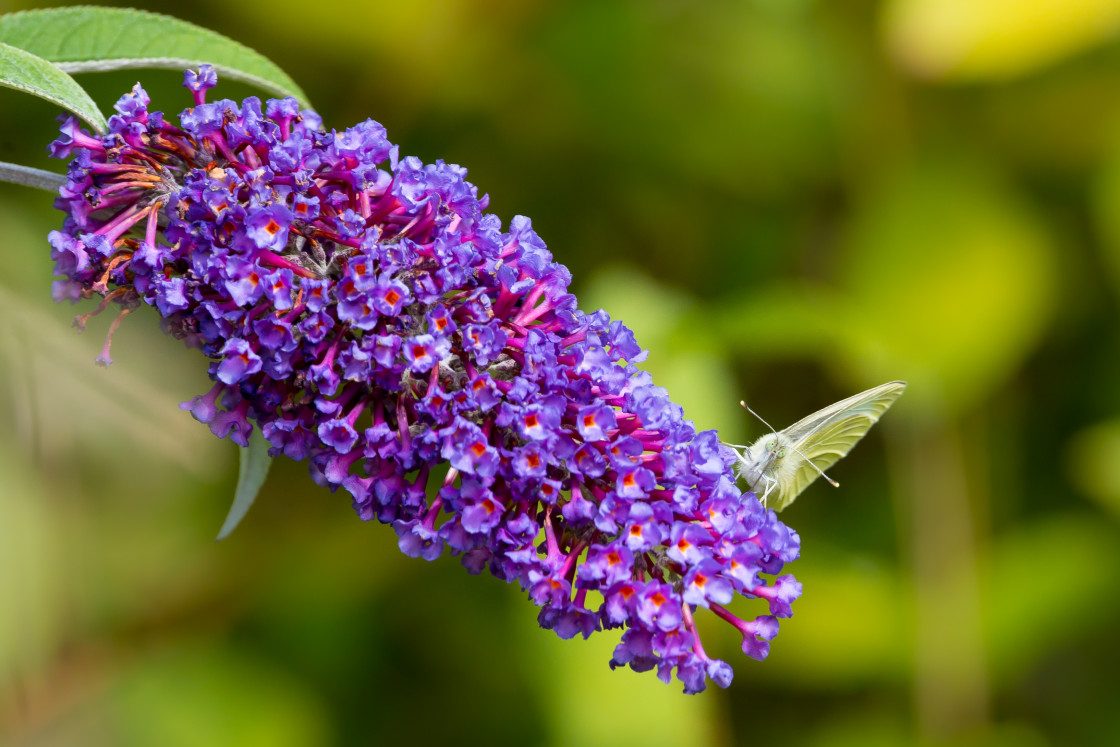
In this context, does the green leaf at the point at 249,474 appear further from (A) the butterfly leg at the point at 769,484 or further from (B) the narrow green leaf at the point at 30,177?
(A) the butterfly leg at the point at 769,484

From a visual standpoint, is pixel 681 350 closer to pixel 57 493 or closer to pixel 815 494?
pixel 815 494

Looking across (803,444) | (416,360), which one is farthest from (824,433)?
(416,360)

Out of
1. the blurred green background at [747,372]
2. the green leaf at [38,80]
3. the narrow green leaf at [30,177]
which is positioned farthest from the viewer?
the blurred green background at [747,372]

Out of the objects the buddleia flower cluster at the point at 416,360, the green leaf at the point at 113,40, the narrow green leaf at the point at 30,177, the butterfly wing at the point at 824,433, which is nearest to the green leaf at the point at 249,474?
the buddleia flower cluster at the point at 416,360

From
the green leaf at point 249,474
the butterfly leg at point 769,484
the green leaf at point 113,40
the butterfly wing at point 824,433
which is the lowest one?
the green leaf at point 249,474

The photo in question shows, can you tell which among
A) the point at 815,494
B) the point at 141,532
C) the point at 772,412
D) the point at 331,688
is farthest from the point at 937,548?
the point at 141,532

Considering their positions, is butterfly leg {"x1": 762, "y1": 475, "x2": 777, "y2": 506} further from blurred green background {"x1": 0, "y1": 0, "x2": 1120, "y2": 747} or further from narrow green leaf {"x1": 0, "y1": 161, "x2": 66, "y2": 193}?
narrow green leaf {"x1": 0, "y1": 161, "x2": 66, "y2": 193}
